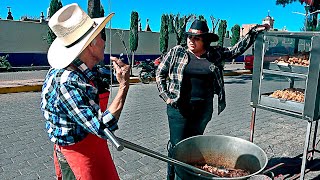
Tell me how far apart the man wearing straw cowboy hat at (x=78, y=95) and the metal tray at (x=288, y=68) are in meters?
2.05

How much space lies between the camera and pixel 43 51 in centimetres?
1991

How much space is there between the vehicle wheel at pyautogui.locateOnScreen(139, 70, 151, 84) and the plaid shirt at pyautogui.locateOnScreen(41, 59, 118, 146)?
35.5 feet

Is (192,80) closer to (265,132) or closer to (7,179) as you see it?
(7,179)

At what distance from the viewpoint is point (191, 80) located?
2887 mm

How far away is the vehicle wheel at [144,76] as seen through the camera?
41.3 feet

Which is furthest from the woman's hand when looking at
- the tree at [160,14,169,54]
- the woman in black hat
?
the tree at [160,14,169,54]

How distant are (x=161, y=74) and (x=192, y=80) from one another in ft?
1.09

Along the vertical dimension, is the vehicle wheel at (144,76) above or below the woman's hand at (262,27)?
below

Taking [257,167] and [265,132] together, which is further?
[265,132]

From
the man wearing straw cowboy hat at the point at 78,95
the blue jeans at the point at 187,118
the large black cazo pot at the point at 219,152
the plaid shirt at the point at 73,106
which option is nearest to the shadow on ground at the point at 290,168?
the blue jeans at the point at 187,118

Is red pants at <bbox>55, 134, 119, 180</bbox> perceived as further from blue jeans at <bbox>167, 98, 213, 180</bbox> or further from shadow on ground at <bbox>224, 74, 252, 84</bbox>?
shadow on ground at <bbox>224, 74, 252, 84</bbox>

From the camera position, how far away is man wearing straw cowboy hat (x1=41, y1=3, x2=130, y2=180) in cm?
155

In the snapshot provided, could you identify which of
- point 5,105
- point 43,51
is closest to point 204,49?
point 5,105

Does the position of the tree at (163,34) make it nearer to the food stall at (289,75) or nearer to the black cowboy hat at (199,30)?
the food stall at (289,75)
